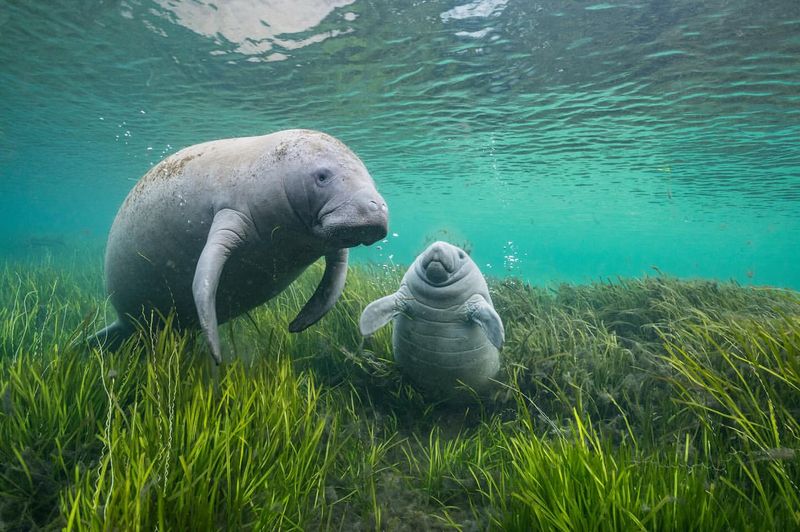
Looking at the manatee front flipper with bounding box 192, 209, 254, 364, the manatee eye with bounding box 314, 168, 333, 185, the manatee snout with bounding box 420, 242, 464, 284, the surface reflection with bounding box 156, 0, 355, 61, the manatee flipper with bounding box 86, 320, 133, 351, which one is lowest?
the manatee flipper with bounding box 86, 320, 133, 351

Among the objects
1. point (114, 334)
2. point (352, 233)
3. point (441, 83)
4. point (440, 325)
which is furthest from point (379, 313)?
point (441, 83)

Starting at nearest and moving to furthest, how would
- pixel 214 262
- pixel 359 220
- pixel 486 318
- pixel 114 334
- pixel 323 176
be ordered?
pixel 359 220, pixel 214 262, pixel 323 176, pixel 486 318, pixel 114 334

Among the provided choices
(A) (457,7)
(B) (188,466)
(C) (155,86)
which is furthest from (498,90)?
(B) (188,466)

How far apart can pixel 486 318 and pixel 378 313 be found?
3.66ft

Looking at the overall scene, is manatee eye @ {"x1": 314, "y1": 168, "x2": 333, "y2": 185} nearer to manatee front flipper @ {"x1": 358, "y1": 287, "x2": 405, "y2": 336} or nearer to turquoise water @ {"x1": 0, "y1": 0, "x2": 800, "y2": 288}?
manatee front flipper @ {"x1": 358, "y1": 287, "x2": 405, "y2": 336}

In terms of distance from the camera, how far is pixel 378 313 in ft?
15.1

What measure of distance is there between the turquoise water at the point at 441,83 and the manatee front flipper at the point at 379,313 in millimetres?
6081

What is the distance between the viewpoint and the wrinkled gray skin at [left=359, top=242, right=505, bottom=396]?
14.8 feet

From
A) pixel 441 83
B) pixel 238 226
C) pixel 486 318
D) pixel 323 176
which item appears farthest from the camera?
pixel 441 83

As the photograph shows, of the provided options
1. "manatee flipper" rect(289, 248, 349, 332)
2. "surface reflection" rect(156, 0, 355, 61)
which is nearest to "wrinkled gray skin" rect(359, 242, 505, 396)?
"manatee flipper" rect(289, 248, 349, 332)

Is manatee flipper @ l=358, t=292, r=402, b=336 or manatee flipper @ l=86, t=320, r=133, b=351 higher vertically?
manatee flipper @ l=86, t=320, r=133, b=351

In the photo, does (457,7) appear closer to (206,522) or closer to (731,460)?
(731,460)

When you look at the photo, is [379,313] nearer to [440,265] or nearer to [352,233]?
[440,265]

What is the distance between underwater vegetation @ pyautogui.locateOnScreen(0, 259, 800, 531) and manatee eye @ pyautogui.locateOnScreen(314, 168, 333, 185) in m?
1.48
